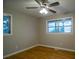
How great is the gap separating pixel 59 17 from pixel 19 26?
2386mm

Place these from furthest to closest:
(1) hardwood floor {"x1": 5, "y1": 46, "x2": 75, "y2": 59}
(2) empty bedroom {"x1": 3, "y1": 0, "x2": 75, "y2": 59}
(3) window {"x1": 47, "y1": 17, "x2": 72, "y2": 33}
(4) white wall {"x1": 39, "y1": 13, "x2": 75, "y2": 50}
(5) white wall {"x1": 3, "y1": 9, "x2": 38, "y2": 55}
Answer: (3) window {"x1": 47, "y1": 17, "x2": 72, "y2": 33}
(4) white wall {"x1": 39, "y1": 13, "x2": 75, "y2": 50}
(5) white wall {"x1": 3, "y1": 9, "x2": 38, "y2": 55}
(2) empty bedroom {"x1": 3, "y1": 0, "x2": 75, "y2": 59}
(1) hardwood floor {"x1": 5, "y1": 46, "x2": 75, "y2": 59}

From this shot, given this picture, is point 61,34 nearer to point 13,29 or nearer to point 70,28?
point 70,28

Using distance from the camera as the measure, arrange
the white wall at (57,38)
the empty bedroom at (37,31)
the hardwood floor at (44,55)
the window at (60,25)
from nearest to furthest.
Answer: the hardwood floor at (44,55)
the empty bedroom at (37,31)
the white wall at (57,38)
the window at (60,25)

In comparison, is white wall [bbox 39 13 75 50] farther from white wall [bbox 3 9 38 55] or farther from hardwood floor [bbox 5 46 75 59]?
hardwood floor [bbox 5 46 75 59]

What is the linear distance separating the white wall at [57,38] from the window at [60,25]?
0.82 feet

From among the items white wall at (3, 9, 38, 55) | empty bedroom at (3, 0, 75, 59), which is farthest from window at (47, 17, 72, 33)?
white wall at (3, 9, 38, 55)

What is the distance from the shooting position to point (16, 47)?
4449mm

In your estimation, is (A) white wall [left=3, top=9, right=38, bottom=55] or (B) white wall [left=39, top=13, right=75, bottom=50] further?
(B) white wall [left=39, top=13, right=75, bottom=50]

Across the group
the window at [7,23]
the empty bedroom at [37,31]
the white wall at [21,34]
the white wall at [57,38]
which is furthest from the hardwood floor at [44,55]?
the window at [7,23]

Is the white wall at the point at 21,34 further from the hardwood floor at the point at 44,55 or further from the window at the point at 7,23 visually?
the hardwood floor at the point at 44,55

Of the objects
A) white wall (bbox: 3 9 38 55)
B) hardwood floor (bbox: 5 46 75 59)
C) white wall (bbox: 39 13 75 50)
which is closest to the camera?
hardwood floor (bbox: 5 46 75 59)

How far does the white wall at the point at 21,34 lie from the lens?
161 inches

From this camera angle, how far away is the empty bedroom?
3891 millimetres

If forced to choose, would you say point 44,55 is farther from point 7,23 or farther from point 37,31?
point 37,31
